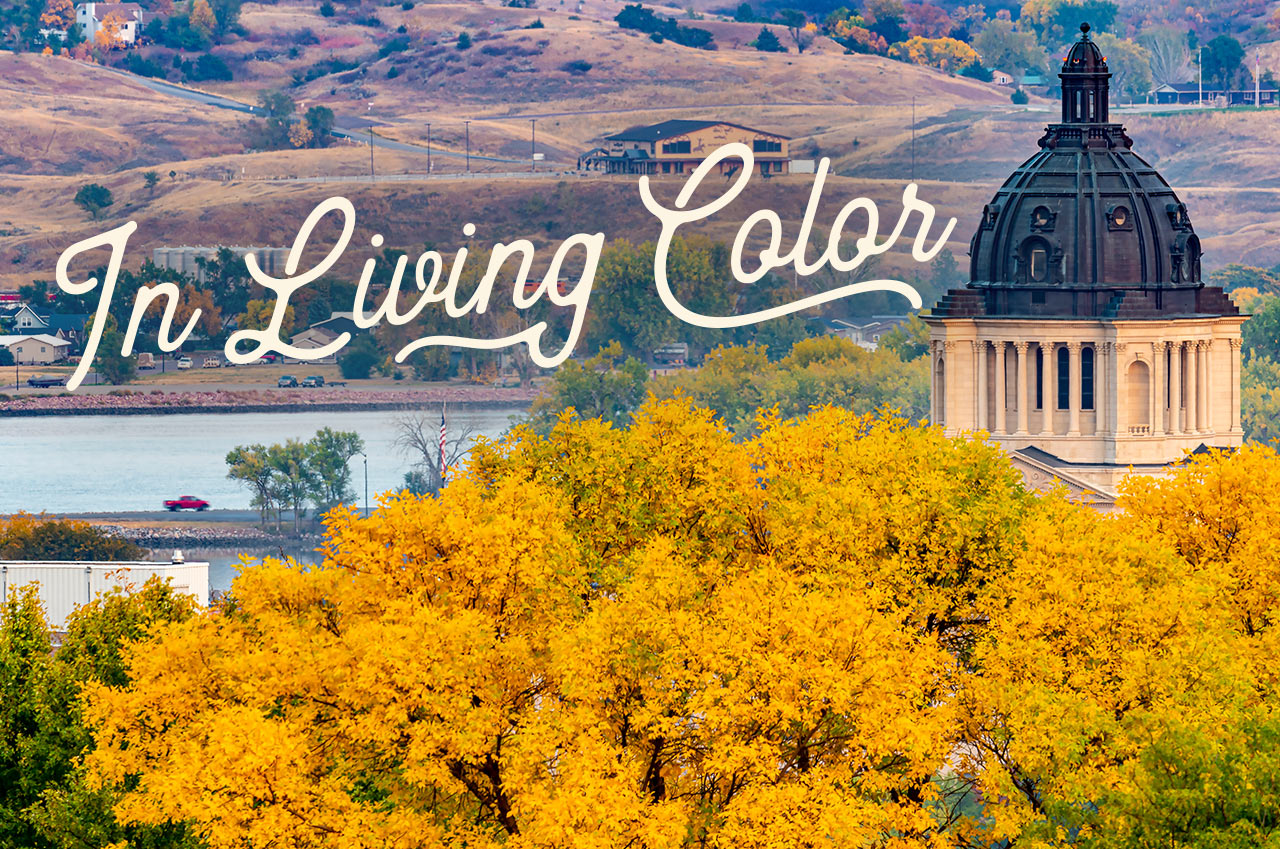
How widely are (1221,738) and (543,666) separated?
13.5 meters

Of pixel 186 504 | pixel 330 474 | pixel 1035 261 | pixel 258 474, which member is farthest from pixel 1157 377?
→ pixel 186 504

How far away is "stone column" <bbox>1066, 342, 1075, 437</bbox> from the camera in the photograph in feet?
349

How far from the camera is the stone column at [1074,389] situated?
106 meters

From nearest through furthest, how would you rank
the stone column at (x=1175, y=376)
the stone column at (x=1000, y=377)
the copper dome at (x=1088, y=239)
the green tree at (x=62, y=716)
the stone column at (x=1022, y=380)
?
the green tree at (x=62, y=716), the copper dome at (x=1088, y=239), the stone column at (x=1022, y=380), the stone column at (x=1000, y=377), the stone column at (x=1175, y=376)

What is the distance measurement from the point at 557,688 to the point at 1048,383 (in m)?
53.6

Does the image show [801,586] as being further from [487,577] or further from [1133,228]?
[1133,228]

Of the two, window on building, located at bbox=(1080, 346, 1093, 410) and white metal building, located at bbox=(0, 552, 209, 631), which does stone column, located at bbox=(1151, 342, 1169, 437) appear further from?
white metal building, located at bbox=(0, 552, 209, 631)

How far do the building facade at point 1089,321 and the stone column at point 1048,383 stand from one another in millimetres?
35

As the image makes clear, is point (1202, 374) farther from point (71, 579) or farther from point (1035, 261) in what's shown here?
point (71, 579)

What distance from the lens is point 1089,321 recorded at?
106 metres

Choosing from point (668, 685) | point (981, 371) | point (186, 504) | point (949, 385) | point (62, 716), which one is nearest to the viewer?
point (668, 685)

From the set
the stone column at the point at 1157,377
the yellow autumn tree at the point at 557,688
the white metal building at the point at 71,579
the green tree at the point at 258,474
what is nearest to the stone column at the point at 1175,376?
the stone column at the point at 1157,377

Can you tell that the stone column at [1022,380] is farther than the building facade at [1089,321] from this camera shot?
Yes

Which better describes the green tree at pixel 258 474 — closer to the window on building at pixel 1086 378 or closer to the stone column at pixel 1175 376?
the window on building at pixel 1086 378
